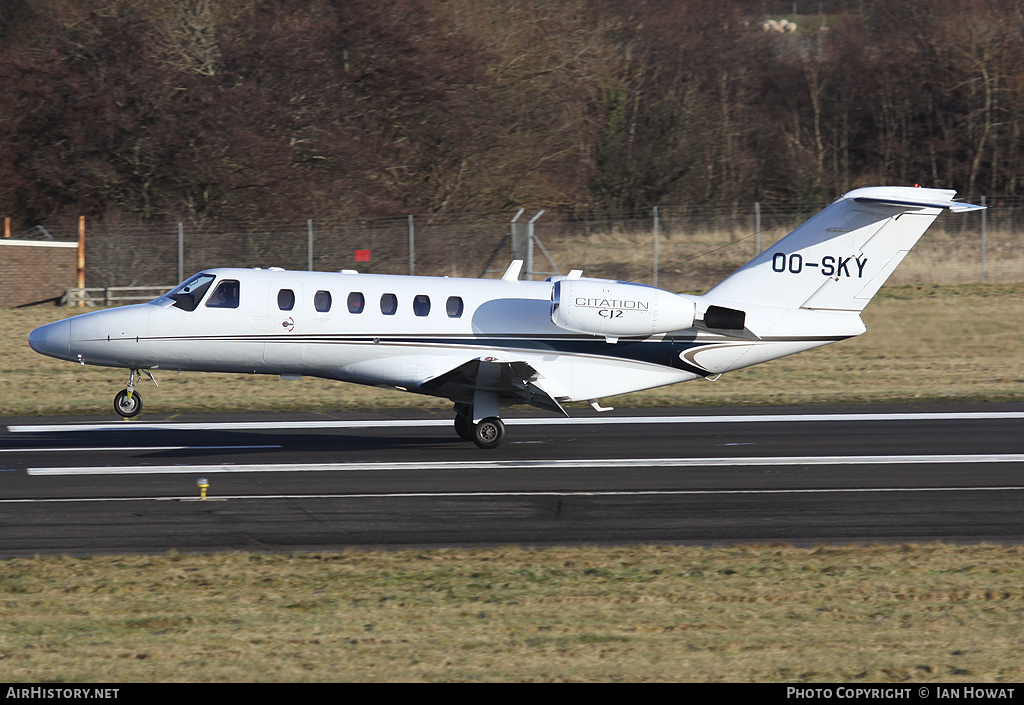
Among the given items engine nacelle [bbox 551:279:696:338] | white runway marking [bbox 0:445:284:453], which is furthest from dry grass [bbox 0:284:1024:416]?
engine nacelle [bbox 551:279:696:338]

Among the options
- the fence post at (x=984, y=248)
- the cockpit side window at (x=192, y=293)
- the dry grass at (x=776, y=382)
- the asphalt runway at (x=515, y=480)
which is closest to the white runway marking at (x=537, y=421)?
the asphalt runway at (x=515, y=480)

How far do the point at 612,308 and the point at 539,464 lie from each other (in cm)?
263

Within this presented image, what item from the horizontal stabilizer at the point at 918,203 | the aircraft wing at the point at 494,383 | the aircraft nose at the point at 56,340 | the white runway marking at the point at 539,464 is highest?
the horizontal stabilizer at the point at 918,203

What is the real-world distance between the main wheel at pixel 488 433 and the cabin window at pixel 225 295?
163 inches

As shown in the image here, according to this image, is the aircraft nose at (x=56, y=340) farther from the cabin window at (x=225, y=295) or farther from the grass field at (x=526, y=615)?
the grass field at (x=526, y=615)

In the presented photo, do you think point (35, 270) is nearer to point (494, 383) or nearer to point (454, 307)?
point (454, 307)

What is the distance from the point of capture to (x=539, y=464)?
53.9 ft

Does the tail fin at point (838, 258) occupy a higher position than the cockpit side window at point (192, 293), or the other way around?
the tail fin at point (838, 258)

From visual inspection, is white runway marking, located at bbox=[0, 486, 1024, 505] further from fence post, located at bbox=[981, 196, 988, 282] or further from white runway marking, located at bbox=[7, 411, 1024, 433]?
fence post, located at bbox=[981, 196, 988, 282]

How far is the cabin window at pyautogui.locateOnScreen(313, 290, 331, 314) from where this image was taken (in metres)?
17.1

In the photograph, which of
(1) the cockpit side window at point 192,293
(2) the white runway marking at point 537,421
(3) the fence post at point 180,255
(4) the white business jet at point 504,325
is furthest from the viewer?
(3) the fence post at point 180,255

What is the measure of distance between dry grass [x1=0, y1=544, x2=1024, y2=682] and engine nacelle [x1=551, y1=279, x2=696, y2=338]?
6.16m

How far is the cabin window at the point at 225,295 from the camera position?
17.1m

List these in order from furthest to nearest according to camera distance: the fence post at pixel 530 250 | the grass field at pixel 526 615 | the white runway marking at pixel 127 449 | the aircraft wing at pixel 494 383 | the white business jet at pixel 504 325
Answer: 1. the fence post at pixel 530 250
2. the white runway marking at pixel 127 449
3. the white business jet at pixel 504 325
4. the aircraft wing at pixel 494 383
5. the grass field at pixel 526 615
